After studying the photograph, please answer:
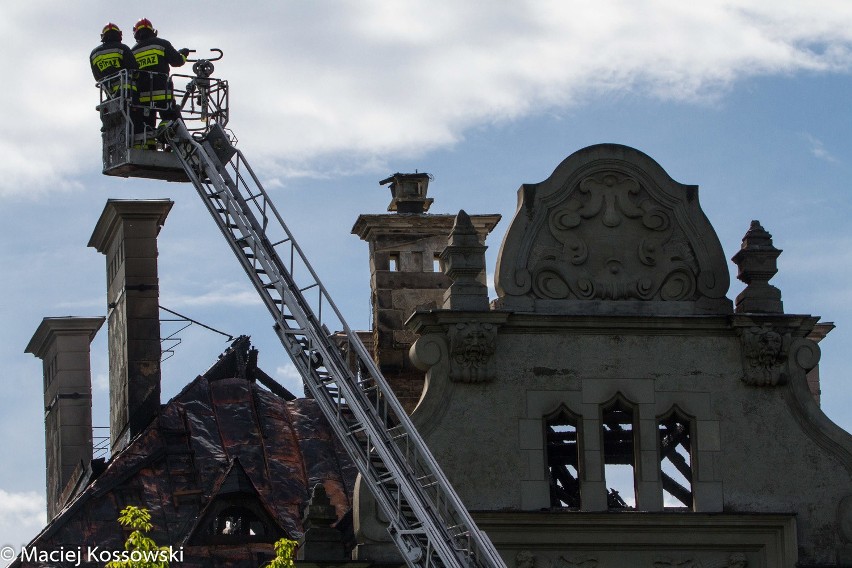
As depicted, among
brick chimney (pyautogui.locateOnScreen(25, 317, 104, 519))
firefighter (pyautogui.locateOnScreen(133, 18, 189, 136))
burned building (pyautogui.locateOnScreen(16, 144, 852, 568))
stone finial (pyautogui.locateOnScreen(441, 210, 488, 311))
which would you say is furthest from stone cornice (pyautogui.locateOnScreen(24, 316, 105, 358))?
stone finial (pyautogui.locateOnScreen(441, 210, 488, 311))

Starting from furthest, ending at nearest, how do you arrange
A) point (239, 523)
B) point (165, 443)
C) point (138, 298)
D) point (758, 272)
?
point (138, 298)
point (165, 443)
point (239, 523)
point (758, 272)

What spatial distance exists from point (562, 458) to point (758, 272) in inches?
137

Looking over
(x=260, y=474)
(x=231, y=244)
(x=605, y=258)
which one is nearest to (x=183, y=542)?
(x=260, y=474)

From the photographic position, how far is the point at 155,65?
34031 millimetres

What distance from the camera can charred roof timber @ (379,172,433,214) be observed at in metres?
38.9

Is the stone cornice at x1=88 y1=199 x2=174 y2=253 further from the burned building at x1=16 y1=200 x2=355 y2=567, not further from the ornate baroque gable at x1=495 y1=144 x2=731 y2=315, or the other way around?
the ornate baroque gable at x1=495 y1=144 x2=731 y2=315

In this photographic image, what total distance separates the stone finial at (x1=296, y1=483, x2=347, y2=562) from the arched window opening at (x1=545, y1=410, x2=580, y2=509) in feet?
9.49

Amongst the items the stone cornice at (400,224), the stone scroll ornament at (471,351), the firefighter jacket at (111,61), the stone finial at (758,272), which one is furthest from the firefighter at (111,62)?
the stone finial at (758,272)

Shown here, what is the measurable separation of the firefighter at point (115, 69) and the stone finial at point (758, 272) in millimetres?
8773

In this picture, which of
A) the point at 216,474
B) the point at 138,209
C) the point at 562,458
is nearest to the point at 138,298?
the point at 138,209

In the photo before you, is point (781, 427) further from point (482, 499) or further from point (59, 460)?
point (59, 460)

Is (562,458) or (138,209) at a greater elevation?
(138,209)

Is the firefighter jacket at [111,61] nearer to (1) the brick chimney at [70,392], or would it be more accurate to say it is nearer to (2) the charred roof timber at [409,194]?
(2) the charred roof timber at [409,194]

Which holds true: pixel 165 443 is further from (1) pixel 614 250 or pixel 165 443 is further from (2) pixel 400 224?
(1) pixel 614 250
